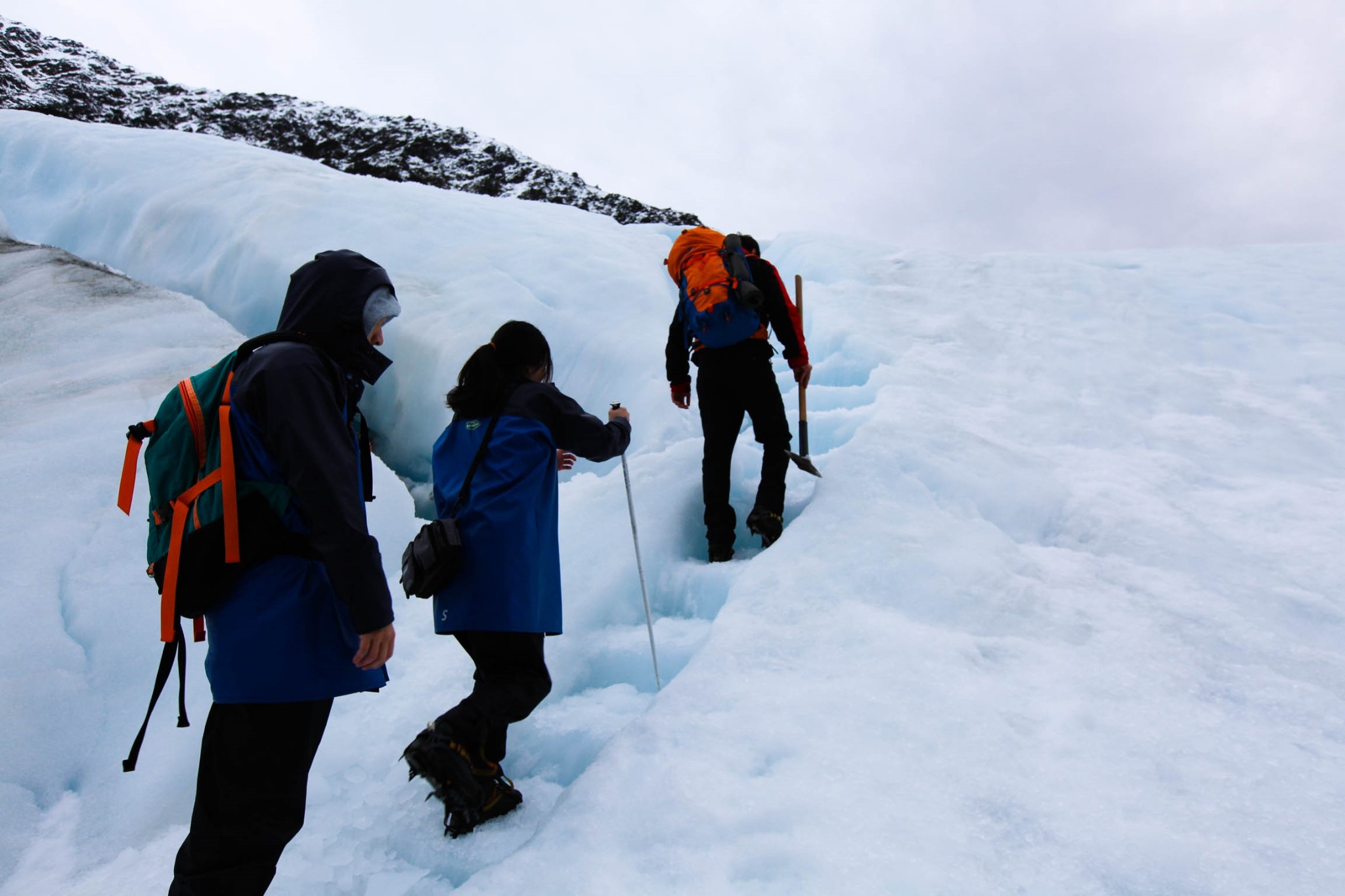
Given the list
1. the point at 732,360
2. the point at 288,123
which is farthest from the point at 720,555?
the point at 288,123

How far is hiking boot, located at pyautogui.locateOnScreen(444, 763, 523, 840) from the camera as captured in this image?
186cm

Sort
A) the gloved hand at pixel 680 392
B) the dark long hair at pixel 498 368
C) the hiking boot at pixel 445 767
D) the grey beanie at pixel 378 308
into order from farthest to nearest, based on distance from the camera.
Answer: the gloved hand at pixel 680 392, the dark long hair at pixel 498 368, the hiking boot at pixel 445 767, the grey beanie at pixel 378 308

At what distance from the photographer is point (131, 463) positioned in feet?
5.14

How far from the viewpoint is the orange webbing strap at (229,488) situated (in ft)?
4.39

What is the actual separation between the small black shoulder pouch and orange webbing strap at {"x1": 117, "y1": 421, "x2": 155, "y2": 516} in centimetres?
57

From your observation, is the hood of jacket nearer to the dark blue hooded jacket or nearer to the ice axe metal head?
the dark blue hooded jacket

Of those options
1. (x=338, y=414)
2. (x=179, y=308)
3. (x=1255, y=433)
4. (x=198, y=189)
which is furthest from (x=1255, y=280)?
(x=198, y=189)

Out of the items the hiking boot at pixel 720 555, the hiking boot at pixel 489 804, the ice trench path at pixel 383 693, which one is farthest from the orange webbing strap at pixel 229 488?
the hiking boot at pixel 720 555

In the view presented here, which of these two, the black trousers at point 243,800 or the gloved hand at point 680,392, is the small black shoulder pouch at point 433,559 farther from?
the gloved hand at point 680,392

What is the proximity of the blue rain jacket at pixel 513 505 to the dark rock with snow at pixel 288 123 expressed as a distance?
1813 cm

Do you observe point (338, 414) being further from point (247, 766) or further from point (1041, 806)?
point (1041, 806)

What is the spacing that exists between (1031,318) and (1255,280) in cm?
178

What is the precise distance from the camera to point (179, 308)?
4.89 metres

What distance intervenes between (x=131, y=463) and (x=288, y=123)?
83.7 ft
